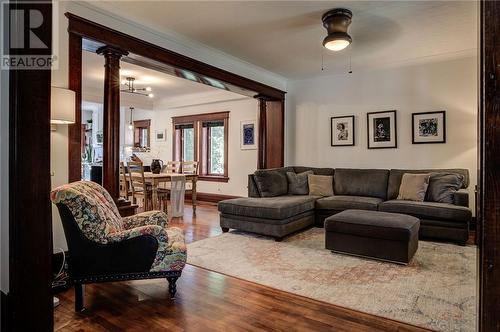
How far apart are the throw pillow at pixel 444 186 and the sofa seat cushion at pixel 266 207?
1691mm

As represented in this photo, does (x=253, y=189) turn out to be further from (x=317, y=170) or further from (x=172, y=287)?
(x=172, y=287)

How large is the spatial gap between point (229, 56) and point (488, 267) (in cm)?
442

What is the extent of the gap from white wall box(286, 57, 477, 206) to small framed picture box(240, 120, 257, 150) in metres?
0.86

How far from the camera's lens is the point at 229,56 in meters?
4.62

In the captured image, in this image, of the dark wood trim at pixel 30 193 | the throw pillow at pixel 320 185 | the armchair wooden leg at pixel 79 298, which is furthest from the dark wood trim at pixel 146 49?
the armchair wooden leg at pixel 79 298

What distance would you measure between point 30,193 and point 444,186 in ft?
14.8

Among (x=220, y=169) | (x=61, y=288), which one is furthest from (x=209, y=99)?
(x=61, y=288)

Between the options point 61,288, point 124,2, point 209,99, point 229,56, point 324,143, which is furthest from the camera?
point 209,99

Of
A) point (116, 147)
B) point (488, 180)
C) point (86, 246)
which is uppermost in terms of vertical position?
point (116, 147)

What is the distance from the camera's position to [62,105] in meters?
2.36

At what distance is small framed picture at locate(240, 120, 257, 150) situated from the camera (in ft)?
22.1

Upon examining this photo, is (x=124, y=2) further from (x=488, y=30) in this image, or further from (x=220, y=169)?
(x=220, y=169)

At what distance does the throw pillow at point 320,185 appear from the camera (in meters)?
5.07

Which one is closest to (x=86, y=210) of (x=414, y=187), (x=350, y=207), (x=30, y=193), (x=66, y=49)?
(x=30, y=193)
